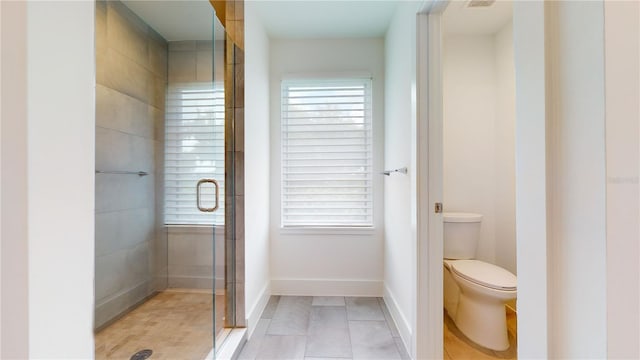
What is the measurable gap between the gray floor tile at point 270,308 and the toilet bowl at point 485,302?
1.48m

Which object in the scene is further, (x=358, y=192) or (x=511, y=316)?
(x=358, y=192)

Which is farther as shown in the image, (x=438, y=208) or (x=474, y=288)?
(x=474, y=288)

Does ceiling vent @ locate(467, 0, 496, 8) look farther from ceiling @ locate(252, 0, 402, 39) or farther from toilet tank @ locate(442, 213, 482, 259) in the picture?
toilet tank @ locate(442, 213, 482, 259)

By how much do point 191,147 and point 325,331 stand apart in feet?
5.40

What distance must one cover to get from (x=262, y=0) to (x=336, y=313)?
2.61 m

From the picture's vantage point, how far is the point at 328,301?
8.07 ft

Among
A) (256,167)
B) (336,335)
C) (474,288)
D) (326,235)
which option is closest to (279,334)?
(336,335)

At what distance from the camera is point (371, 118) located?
264cm
